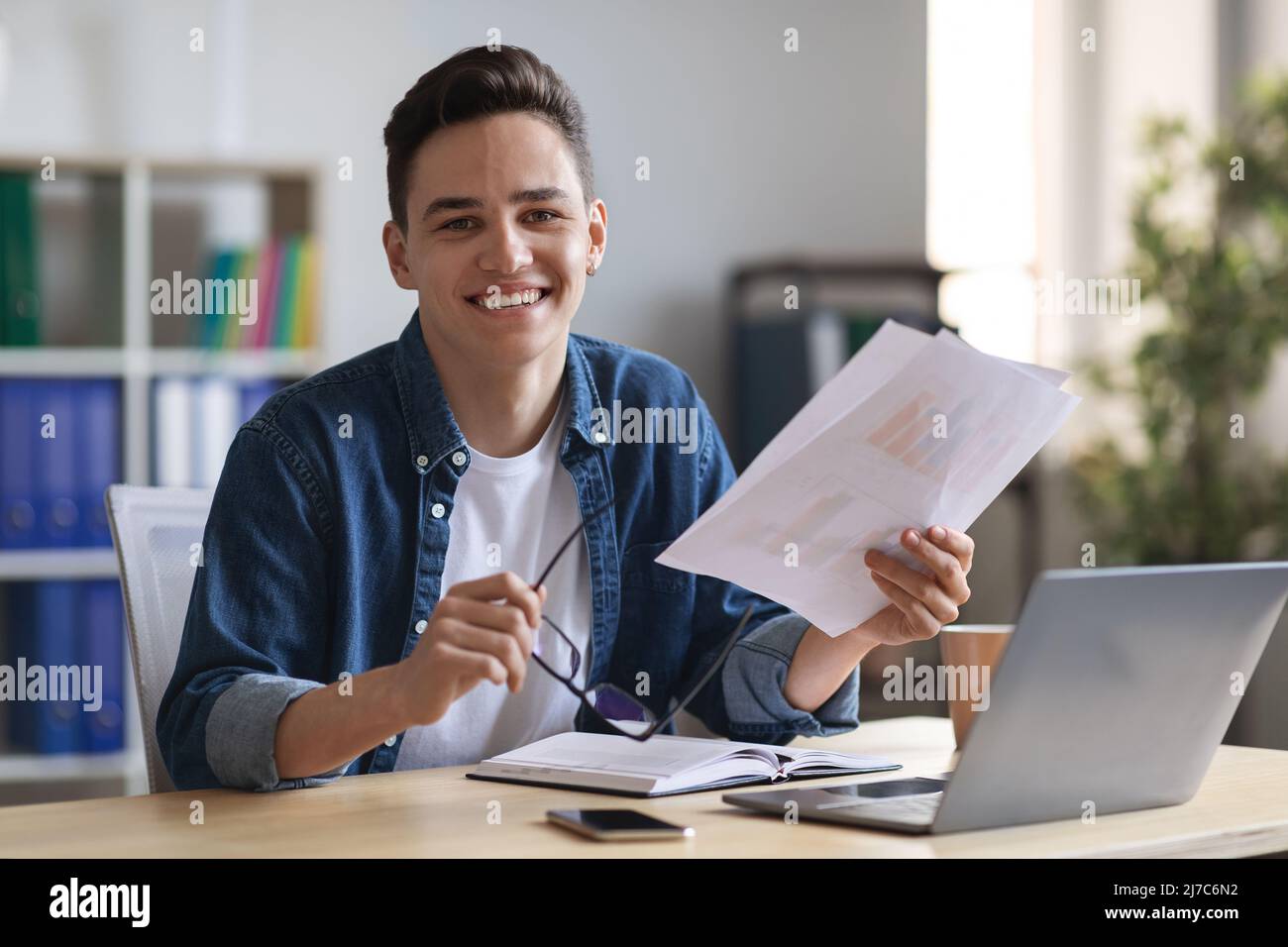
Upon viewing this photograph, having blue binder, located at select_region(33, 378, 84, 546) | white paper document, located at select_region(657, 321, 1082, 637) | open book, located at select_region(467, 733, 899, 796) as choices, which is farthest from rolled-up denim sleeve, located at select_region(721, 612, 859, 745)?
blue binder, located at select_region(33, 378, 84, 546)

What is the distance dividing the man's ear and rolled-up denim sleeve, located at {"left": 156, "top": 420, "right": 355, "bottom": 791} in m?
0.25

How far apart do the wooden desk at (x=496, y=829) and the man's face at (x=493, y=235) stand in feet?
1.45

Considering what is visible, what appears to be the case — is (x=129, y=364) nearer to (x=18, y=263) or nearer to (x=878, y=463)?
(x=18, y=263)

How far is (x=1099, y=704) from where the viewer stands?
95 cm

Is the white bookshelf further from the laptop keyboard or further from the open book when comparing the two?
the laptop keyboard

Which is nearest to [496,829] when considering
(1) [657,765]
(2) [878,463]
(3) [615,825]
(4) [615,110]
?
(3) [615,825]

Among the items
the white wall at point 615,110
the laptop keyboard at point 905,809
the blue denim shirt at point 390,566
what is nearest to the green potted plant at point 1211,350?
the white wall at point 615,110

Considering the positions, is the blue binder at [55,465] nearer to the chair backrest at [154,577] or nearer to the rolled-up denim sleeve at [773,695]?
the chair backrest at [154,577]

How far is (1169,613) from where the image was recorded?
3.13 feet

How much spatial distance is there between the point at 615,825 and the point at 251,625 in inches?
17.3

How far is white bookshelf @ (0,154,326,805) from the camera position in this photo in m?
2.83

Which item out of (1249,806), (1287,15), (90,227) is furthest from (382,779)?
(1287,15)
